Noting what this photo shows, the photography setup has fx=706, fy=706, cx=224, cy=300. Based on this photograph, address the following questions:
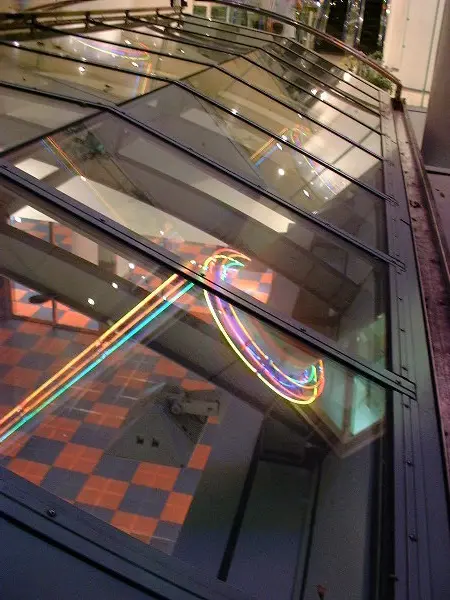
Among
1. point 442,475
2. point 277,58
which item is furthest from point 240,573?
point 277,58

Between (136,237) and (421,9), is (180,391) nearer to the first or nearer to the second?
(136,237)

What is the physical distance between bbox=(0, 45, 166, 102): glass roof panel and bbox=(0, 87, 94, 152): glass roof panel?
0.73 ft

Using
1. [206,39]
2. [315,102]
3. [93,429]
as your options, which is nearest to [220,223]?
[93,429]

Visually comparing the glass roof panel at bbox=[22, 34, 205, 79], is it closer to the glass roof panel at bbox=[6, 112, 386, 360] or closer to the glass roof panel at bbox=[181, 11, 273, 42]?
the glass roof panel at bbox=[6, 112, 386, 360]

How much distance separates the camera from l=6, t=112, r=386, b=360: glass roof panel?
243 cm

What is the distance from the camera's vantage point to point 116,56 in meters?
5.56

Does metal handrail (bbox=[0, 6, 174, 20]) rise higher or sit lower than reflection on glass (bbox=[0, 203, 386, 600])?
higher

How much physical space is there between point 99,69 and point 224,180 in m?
2.01

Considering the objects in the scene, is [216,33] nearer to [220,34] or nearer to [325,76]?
[220,34]

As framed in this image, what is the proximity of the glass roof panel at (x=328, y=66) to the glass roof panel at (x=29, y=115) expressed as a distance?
16.7ft

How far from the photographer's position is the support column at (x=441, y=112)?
22.5 feet

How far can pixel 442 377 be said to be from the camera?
6.99 feet

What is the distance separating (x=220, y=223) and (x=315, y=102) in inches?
136

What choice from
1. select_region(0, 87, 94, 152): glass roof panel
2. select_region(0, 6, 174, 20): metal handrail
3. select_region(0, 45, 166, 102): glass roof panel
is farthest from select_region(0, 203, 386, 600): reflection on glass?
select_region(0, 6, 174, 20): metal handrail
